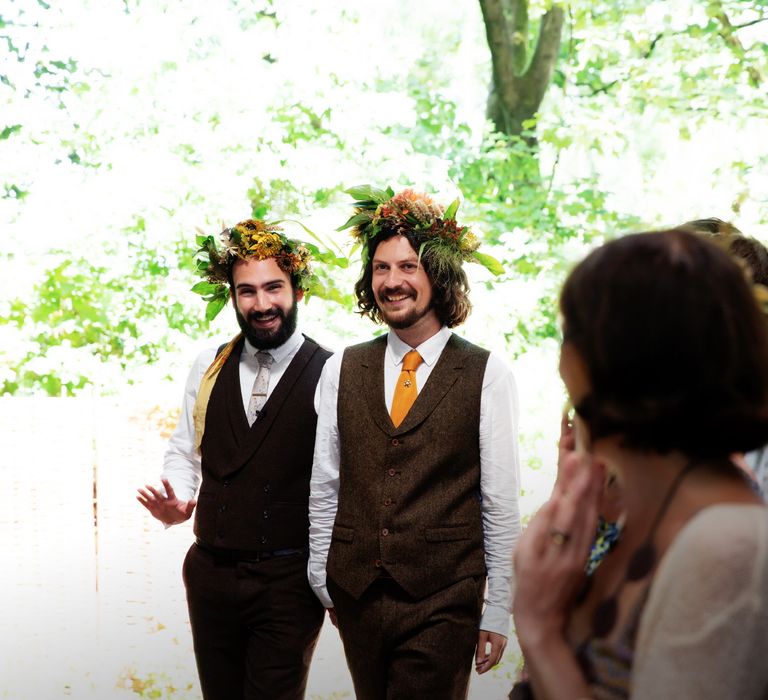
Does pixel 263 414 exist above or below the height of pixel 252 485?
above

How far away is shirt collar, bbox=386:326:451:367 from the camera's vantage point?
2.60 meters

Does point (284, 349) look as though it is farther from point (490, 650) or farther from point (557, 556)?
point (557, 556)

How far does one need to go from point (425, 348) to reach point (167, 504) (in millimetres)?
861

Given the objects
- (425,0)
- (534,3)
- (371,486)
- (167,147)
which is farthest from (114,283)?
(371,486)

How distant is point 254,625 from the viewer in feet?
8.82

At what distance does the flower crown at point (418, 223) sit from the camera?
8.83ft

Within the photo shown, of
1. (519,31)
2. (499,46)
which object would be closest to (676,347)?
(499,46)

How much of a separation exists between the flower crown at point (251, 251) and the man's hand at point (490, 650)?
1216 mm

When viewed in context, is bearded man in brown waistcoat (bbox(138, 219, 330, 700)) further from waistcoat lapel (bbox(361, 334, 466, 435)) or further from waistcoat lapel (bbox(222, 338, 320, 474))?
waistcoat lapel (bbox(361, 334, 466, 435))

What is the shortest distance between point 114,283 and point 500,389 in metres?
3.85

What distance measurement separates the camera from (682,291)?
2.73ft

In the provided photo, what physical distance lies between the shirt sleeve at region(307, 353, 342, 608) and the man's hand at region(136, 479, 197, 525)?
0.39 metres

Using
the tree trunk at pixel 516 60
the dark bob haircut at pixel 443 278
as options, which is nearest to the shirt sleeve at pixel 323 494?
the dark bob haircut at pixel 443 278

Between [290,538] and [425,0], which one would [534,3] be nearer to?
[425,0]
